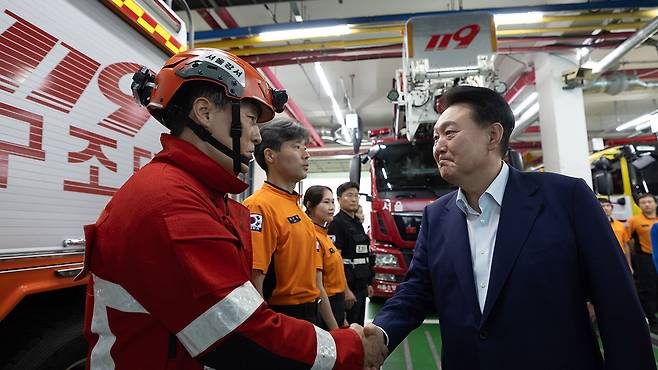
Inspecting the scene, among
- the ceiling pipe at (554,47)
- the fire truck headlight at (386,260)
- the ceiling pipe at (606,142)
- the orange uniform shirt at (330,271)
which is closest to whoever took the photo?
the orange uniform shirt at (330,271)

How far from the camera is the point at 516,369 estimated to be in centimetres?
148

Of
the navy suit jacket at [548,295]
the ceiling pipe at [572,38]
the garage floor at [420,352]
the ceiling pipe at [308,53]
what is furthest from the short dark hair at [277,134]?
the ceiling pipe at [572,38]

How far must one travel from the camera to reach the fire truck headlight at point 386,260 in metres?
5.98

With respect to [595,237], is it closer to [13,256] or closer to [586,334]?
[586,334]

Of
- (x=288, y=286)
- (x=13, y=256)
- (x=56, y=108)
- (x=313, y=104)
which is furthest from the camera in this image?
(x=313, y=104)

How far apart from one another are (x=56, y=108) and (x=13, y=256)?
723 mm

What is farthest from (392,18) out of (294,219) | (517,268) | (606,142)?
(606,142)

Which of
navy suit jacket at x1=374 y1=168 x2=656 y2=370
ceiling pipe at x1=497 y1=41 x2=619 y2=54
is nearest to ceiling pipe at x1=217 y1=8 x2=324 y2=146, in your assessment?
navy suit jacket at x1=374 y1=168 x2=656 y2=370

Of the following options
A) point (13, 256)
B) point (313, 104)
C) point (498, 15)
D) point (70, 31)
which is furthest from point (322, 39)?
point (13, 256)

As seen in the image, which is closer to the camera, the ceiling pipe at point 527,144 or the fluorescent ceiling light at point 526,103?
the fluorescent ceiling light at point 526,103

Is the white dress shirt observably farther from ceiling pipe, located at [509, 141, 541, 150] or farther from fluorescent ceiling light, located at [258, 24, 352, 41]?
ceiling pipe, located at [509, 141, 541, 150]

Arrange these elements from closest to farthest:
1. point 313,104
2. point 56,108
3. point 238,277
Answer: point 238,277
point 56,108
point 313,104

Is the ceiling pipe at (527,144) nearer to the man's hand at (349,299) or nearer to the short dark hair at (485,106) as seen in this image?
the man's hand at (349,299)

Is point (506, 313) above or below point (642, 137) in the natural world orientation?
below
